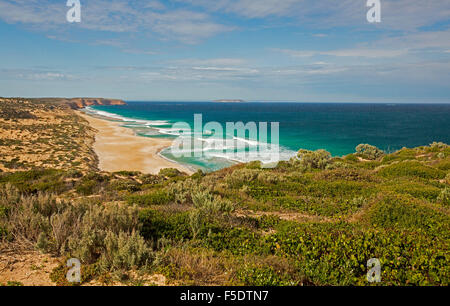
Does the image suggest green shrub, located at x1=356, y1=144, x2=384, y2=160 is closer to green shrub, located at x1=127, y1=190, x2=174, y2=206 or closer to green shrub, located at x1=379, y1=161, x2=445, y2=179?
green shrub, located at x1=379, y1=161, x2=445, y2=179

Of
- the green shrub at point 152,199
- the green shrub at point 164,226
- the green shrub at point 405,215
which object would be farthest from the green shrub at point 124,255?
the green shrub at point 405,215

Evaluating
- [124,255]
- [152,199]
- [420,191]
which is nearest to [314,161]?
[420,191]

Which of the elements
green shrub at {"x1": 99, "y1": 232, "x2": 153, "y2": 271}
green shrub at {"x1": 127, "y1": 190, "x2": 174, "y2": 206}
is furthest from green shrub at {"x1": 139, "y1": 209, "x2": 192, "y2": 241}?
green shrub at {"x1": 127, "y1": 190, "x2": 174, "y2": 206}

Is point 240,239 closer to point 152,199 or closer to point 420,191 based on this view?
point 152,199

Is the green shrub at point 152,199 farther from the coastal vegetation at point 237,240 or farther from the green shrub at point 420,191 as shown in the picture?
the green shrub at point 420,191

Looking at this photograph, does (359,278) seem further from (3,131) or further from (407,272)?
(3,131)

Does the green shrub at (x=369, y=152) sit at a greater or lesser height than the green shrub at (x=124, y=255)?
lesser

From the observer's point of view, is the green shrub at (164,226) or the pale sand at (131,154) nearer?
the green shrub at (164,226)

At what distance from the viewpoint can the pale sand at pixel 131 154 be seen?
29573mm

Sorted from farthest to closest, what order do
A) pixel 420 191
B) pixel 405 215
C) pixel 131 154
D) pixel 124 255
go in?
1. pixel 131 154
2. pixel 420 191
3. pixel 405 215
4. pixel 124 255

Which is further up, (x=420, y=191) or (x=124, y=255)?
(x=124, y=255)

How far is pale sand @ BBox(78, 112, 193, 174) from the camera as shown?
2957 centimetres

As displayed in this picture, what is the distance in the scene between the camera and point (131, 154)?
121ft

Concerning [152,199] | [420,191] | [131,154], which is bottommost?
[131,154]
